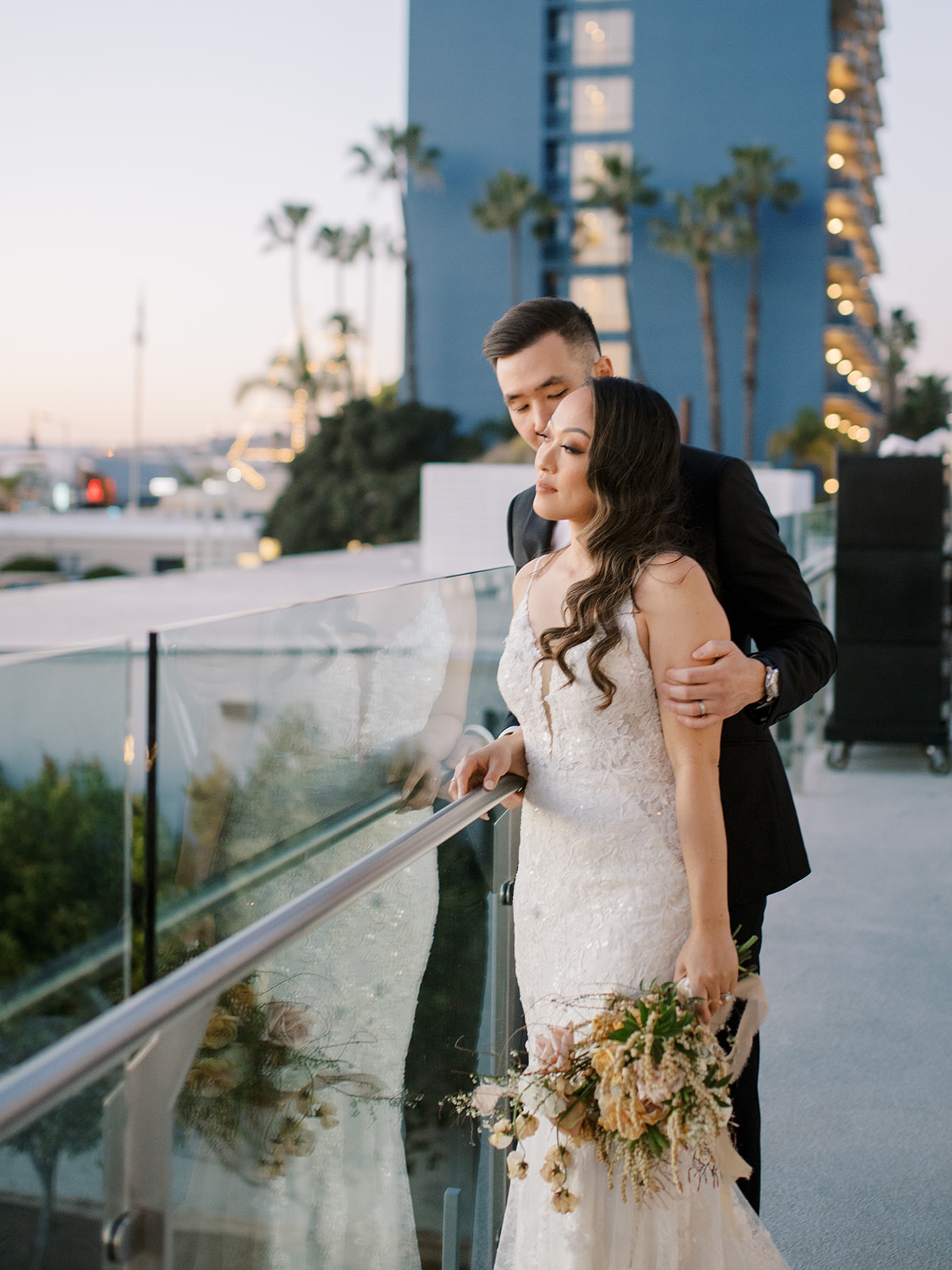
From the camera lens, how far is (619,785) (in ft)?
5.81

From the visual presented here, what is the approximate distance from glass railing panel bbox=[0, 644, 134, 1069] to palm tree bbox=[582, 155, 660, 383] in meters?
36.7

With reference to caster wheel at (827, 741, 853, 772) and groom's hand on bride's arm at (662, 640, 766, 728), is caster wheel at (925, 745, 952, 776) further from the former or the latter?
groom's hand on bride's arm at (662, 640, 766, 728)

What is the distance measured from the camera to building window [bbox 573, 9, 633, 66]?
4431cm

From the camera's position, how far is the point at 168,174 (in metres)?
58.1

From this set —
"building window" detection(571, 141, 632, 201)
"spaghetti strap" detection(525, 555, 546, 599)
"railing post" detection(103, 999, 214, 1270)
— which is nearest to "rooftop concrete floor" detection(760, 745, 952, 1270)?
"spaghetti strap" detection(525, 555, 546, 599)

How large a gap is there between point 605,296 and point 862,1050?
141 feet

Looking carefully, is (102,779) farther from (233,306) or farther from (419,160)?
(233,306)

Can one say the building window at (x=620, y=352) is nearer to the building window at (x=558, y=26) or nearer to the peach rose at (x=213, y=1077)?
the building window at (x=558, y=26)

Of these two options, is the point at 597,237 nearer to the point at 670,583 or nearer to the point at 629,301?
the point at 629,301

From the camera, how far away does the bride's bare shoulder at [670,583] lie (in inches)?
65.5

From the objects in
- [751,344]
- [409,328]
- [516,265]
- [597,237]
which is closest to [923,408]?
[751,344]

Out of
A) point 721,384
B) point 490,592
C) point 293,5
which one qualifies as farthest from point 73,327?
point 490,592

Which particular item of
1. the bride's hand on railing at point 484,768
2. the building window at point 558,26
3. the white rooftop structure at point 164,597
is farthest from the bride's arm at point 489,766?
the building window at point 558,26

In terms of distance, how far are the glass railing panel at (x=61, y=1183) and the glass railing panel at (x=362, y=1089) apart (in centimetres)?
9
